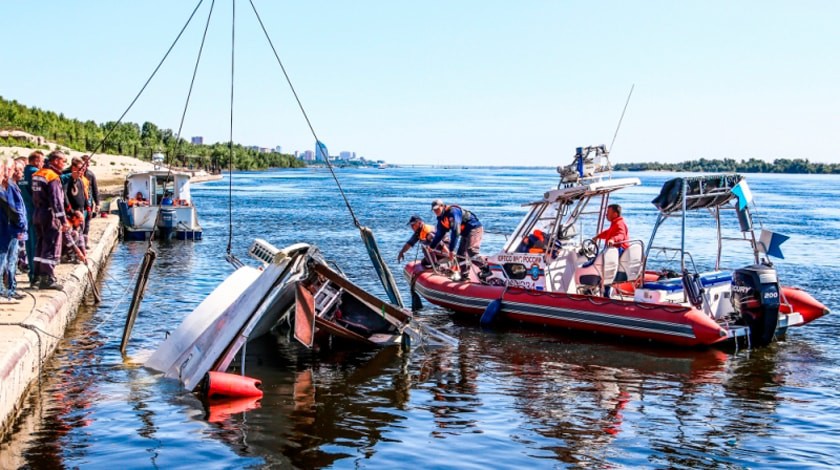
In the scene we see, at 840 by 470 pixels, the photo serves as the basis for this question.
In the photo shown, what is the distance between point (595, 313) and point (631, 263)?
116cm

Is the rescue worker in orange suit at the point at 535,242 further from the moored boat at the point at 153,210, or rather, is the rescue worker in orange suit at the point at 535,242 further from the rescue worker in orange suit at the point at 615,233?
the moored boat at the point at 153,210

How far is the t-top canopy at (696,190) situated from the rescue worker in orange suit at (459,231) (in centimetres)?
421

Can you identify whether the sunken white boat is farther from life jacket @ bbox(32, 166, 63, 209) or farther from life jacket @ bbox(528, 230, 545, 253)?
life jacket @ bbox(528, 230, 545, 253)

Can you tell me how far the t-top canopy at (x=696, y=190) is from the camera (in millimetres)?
14688

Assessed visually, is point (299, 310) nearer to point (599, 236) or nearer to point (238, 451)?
point (238, 451)

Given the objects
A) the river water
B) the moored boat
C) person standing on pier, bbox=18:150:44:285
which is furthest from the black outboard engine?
the moored boat

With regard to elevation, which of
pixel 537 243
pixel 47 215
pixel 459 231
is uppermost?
pixel 47 215

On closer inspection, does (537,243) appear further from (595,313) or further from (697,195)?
(697,195)

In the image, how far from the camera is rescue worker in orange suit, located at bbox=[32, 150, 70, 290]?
1353 cm

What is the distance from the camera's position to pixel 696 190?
14.9 metres

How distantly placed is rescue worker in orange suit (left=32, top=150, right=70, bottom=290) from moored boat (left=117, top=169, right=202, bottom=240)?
1576 cm

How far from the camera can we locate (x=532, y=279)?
1664cm

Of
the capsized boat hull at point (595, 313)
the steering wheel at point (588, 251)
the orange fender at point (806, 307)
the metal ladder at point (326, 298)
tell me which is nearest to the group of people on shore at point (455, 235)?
the capsized boat hull at point (595, 313)

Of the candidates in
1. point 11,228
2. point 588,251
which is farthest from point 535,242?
point 11,228
